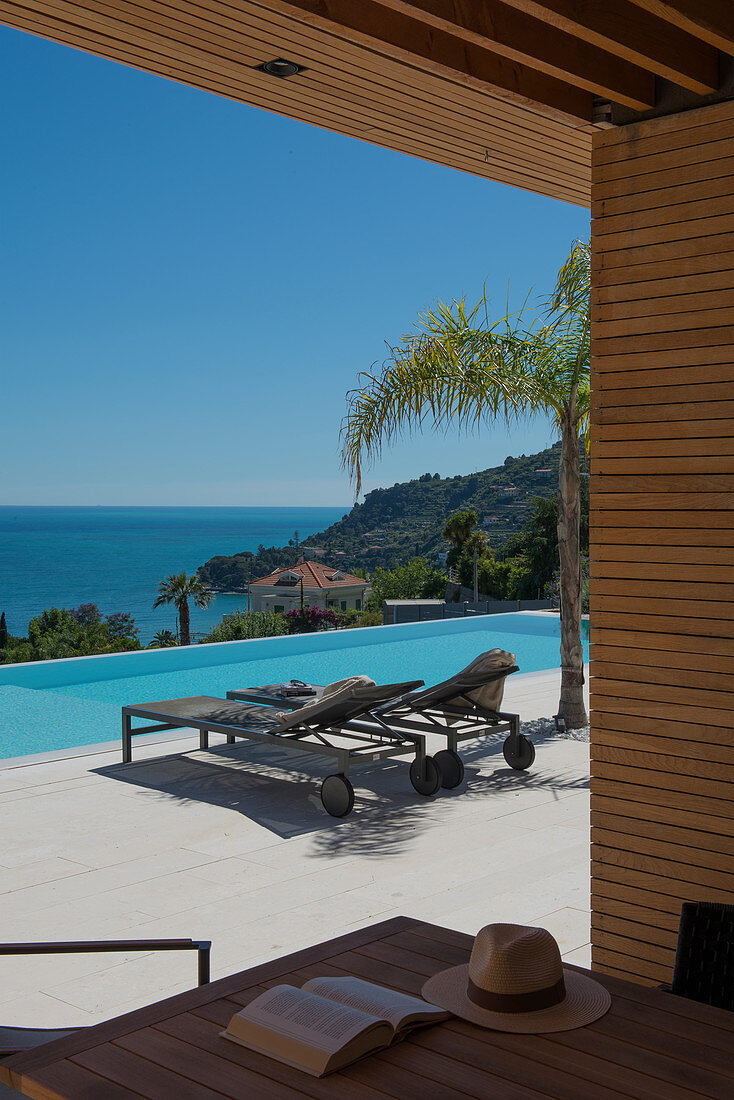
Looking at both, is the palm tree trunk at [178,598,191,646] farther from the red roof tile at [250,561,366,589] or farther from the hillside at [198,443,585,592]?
the red roof tile at [250,561,366,589]

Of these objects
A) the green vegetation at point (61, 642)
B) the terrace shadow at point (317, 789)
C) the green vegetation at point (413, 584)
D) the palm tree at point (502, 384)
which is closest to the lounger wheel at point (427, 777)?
the terrace shadow at point (317, 789)

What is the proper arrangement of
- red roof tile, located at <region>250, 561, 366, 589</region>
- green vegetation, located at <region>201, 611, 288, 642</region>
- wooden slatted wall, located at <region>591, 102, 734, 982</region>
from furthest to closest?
red roof tile, located at <region>250, 561, 366, 589</region> < green vegetation, located at <region>201, 611, 288, 642</region> < wooden slatted wall, located at <region>591, 102, 734, 982</region>

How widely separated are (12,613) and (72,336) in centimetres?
1910

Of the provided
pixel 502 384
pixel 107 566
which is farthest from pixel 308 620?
pixel 107 566

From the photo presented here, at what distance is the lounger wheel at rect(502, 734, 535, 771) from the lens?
22.5ft

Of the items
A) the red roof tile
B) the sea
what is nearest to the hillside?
the red roof tile

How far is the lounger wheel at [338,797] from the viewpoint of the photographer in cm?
573

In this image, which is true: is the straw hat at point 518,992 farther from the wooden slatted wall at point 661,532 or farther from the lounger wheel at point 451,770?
the lounger wheel at point 451,770

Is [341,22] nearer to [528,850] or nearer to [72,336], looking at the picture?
[528,850]

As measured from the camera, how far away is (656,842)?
3.27 m

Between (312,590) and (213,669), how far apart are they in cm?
2134

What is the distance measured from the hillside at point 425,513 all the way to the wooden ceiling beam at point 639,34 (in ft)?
84.6

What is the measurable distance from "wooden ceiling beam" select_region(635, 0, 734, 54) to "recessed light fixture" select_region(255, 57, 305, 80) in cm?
136

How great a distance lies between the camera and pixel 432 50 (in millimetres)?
2562
